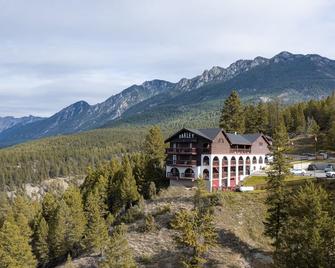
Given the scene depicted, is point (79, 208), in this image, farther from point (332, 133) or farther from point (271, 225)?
point (332, 133)

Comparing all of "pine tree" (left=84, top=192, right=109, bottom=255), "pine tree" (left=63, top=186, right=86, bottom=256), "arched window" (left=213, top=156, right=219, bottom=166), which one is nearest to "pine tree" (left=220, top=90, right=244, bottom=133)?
"arched window" (left=213, top=156, right=219, bottom=166)

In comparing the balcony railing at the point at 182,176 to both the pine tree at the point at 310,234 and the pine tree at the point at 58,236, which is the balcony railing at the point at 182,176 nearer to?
the pine tree at the point at 58,236

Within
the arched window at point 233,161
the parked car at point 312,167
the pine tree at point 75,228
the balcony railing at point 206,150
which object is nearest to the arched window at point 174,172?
the balcony railing at point 206,150

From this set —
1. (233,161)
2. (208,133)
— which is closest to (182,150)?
(208,133)

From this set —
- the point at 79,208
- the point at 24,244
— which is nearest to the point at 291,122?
the point at 79,208

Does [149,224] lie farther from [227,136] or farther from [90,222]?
[227,136]

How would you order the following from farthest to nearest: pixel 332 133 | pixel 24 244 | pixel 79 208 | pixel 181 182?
1. pixel 332 133
2. pixel 181 182
3. pixel 79 208
4. pixel 24 244
